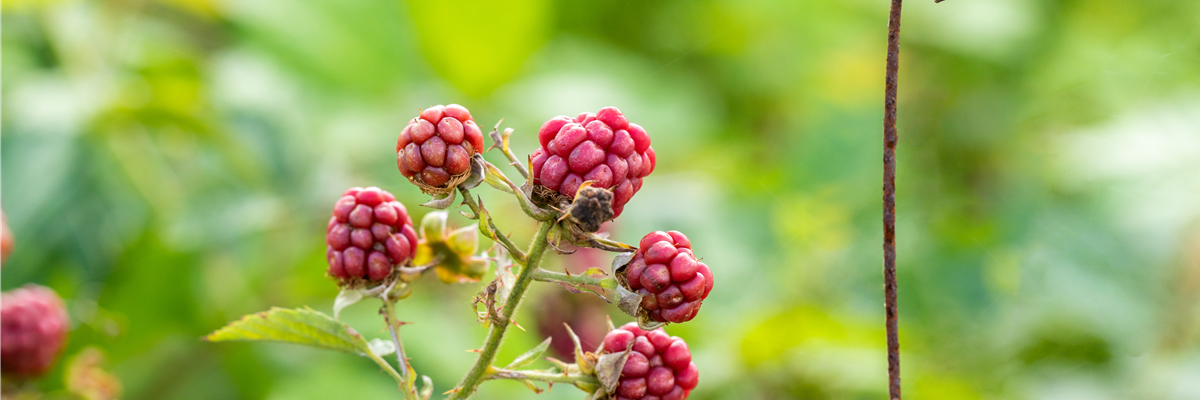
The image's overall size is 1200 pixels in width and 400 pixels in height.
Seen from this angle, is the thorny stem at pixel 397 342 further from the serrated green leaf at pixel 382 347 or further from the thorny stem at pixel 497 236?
the thorny stem at pixel 497 236

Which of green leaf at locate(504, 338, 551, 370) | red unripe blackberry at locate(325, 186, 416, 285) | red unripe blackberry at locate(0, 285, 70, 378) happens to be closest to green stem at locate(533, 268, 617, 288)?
green leaf at locate(504, 338, 551, 370)

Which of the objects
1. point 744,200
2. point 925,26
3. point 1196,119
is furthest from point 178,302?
point 1196,119

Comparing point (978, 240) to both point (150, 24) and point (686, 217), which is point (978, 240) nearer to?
point (686, 217)

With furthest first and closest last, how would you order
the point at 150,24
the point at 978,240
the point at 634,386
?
the point at 150,24 < the point at 978,240 < the point at 634,386

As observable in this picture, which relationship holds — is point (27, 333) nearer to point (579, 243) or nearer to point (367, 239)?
point (367, 239)

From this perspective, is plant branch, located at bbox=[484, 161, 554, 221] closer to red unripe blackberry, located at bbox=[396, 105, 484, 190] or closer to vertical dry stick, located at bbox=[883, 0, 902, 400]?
red unripe blackberry, located at bbox=[396, 105, 484, 190]
